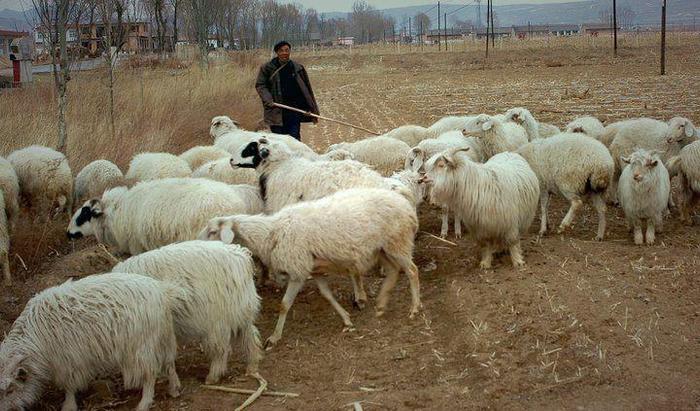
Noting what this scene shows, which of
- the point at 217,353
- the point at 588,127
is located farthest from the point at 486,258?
the point at 588,127

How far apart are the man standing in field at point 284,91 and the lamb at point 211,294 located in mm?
6215

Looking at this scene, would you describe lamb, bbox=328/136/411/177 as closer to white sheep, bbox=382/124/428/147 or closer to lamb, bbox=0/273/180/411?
white sheep, bbox=382/124/428/147

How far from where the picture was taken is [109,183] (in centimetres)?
992

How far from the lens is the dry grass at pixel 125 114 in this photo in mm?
11906

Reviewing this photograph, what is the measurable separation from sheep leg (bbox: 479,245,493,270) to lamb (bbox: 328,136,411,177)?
274cm

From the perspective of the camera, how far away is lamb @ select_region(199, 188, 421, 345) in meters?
6.70

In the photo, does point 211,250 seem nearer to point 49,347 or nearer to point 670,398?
point 49,347

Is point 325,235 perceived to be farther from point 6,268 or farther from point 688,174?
point 688,174

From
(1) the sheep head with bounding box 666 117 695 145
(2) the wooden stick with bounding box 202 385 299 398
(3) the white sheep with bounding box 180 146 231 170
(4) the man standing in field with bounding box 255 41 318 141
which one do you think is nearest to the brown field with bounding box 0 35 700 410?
(2) the wooden stick with bounding box 202 385 299 398

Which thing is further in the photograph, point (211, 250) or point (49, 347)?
point (211, 250)

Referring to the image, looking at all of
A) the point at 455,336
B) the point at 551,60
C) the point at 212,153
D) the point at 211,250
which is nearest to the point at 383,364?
the point at 455,336

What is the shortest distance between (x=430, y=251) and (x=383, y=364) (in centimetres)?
308

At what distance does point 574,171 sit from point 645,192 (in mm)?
911

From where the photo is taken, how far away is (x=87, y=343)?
5.38 meters
